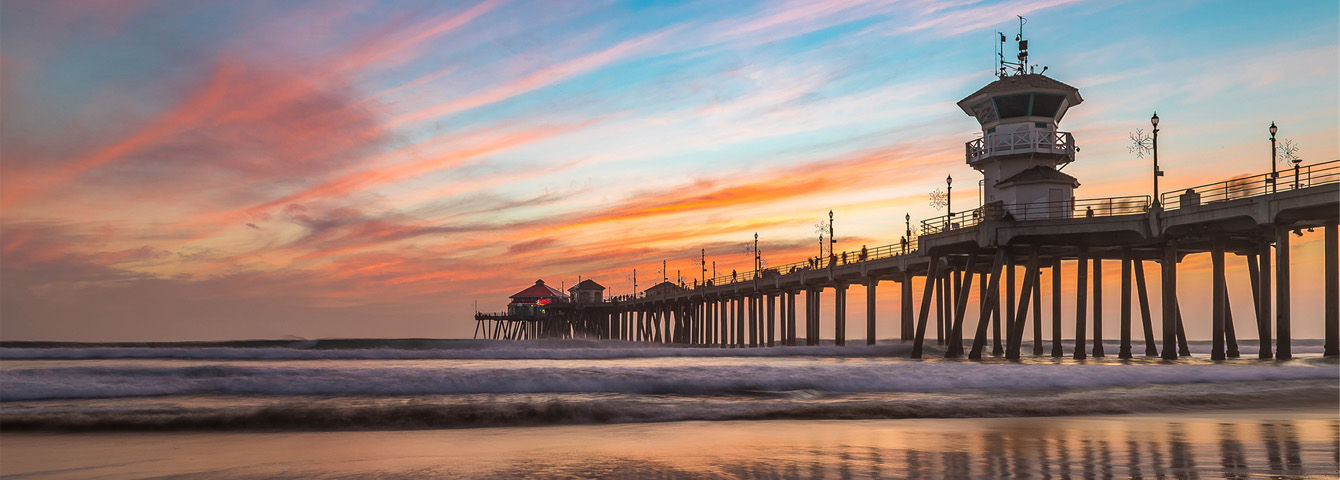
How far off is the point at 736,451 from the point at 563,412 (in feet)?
16.4

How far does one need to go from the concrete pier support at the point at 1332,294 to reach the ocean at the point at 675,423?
8.54ft

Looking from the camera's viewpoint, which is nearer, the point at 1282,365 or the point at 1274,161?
the point at 1282,365

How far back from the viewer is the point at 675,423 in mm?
13867

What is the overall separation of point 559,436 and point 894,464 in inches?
187

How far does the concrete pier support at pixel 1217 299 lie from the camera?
3281 centimetres

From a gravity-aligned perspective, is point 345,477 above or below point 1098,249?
below

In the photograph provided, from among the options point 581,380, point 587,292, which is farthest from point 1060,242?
point 587,292

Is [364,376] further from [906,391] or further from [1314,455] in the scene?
[1314,455]

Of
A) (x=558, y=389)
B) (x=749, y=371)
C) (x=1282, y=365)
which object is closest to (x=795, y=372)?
(x=749, y=371)

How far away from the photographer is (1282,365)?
26312 millimetres

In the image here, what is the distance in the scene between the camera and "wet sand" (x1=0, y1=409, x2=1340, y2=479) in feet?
28.6

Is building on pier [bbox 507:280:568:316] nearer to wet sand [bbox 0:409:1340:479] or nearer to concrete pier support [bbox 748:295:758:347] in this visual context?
concrete pier support [bbox 748:295:758:347]

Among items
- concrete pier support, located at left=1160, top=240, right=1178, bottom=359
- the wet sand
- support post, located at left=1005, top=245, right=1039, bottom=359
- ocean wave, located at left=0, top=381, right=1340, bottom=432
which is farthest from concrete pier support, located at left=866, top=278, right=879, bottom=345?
the wet sand

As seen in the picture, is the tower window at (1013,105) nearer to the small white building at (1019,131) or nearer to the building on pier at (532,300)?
the small white building at (1019,131)
